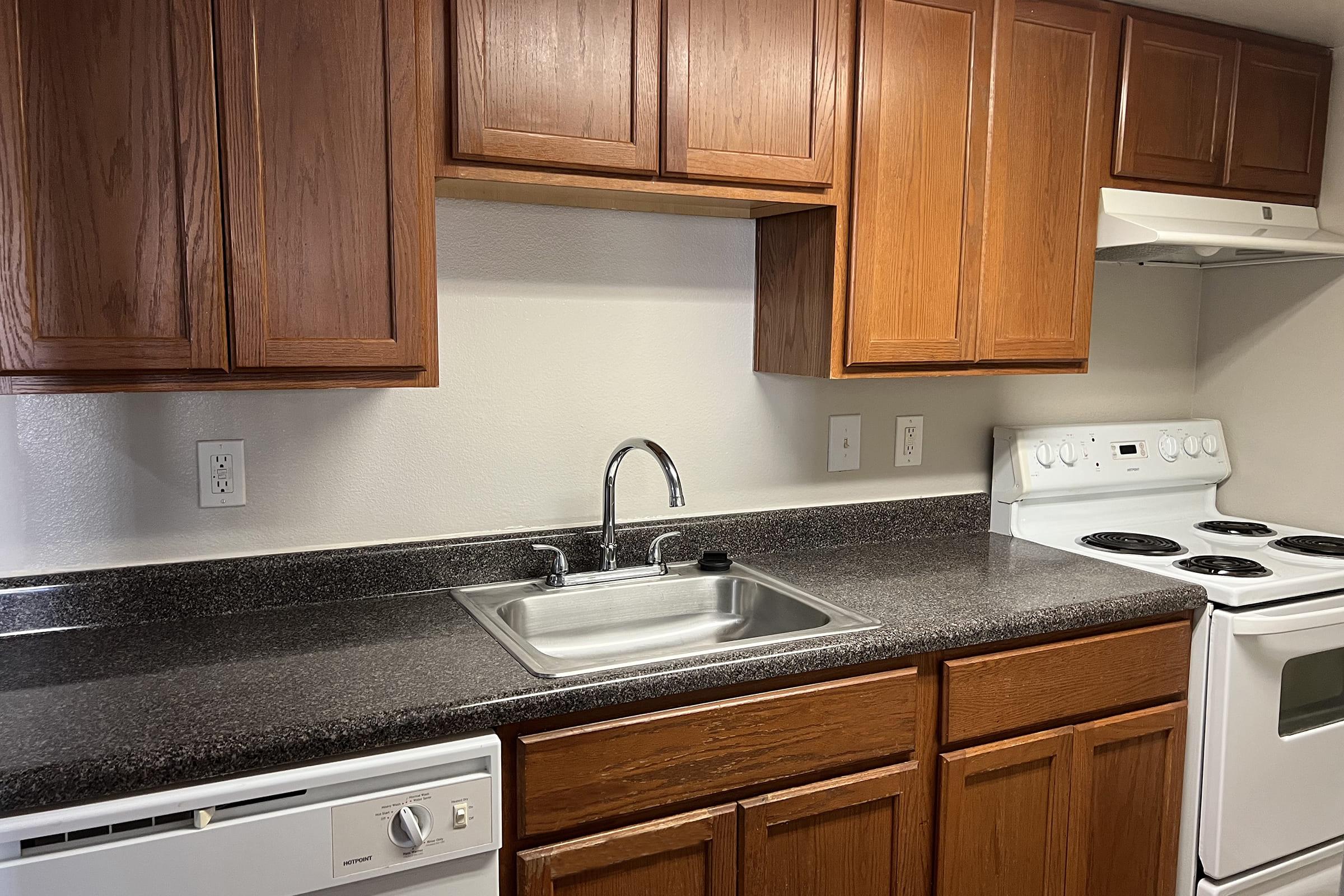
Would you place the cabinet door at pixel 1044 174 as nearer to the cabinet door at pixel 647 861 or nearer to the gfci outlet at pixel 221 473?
the cabinet door at pixel 647 861

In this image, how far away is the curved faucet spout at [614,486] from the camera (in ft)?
5.90

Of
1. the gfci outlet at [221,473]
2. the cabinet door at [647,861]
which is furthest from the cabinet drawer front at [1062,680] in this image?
the gfci outlet at [221,473]

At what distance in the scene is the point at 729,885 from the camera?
5.03ft

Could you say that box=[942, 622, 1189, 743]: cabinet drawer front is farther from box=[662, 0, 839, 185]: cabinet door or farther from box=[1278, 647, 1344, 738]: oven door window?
box=[662, 0, 839, 185]: cabinet door

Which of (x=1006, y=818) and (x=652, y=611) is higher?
(x=652, y=611)

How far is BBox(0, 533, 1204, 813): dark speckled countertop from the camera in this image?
1.18 m

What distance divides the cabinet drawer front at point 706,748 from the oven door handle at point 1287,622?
0.74m

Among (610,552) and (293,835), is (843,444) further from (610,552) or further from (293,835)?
(293,835)

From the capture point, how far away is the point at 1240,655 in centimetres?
193

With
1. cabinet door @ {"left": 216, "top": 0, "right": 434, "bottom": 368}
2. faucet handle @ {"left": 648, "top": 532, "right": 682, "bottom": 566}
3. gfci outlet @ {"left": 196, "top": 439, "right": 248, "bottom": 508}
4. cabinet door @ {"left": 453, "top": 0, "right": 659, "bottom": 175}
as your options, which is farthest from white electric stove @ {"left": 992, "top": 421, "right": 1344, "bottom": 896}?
gfci outlet @ {"left": 196, "top": 439, "right": 248, "bottom": 508}

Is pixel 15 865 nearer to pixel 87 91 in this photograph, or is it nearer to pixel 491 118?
pixel 87 91

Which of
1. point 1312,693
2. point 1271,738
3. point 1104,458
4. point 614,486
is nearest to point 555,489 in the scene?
point 614,486

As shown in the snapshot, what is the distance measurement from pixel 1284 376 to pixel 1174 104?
0.82m

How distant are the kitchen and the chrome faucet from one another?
0.12ft
